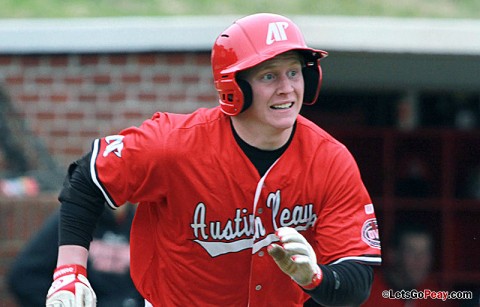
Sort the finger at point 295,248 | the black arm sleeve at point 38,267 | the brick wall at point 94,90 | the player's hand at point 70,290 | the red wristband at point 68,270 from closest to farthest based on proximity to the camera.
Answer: the finger at point 295,248 < the player's hand at point 70,290 < the red wristband at point 68,270 < the black arm sleeve at point 38,267 < the brick wall at point 94,90

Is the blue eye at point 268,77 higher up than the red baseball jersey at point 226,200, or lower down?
higher up

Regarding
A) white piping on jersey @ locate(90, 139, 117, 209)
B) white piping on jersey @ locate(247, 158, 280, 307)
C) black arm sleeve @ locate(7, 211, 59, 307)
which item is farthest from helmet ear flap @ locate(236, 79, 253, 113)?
black arm sleeve @ locate(7, 211, 59, 307)

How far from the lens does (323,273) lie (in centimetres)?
379

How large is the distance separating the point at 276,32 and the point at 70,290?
1.30 metres

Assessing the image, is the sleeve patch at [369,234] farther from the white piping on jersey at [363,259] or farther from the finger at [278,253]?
the finger at [278,253]

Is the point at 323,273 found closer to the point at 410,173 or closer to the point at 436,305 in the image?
the point at 436,305

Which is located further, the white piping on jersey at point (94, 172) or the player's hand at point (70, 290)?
the white piping on jersey at point (94, 172)

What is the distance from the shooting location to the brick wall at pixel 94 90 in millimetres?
7223

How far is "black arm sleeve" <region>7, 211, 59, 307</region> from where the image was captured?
5.84m

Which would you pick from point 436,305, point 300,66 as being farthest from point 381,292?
point 300,66

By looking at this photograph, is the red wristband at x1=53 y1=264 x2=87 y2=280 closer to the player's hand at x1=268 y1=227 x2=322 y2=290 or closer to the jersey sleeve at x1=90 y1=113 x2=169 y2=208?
the jersey sleeve at x1=90 y1=113 x2=169 y2=208


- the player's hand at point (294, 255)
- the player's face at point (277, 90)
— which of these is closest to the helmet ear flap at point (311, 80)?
the player's face at point (277, 90)

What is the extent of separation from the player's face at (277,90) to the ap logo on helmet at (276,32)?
0.21 ft

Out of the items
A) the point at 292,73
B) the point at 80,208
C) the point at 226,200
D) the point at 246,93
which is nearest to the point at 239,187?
the point at 226,200
